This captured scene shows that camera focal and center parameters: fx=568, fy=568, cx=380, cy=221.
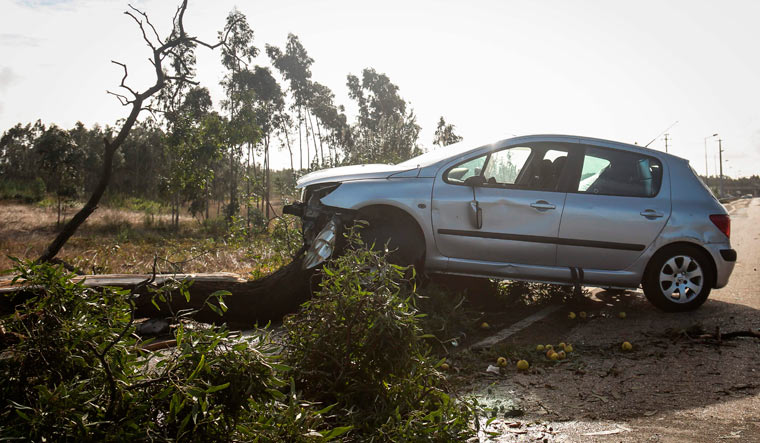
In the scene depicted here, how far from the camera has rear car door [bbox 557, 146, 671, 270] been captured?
621 centimetres

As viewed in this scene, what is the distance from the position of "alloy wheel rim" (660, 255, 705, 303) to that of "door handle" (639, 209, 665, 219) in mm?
508

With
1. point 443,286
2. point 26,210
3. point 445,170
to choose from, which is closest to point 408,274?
point 443,286

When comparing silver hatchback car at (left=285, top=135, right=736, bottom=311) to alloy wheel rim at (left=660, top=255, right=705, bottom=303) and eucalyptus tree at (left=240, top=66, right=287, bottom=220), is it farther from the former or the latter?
eucalyptus tree at (left=240, top=66, right=287, bottom=220)

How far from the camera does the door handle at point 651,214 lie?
20.6 ft

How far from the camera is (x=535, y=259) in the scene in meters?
6.19

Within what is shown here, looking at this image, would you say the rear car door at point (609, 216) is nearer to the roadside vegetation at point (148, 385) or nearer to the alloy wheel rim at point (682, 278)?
the alloy wheel rim at point (682, 278)

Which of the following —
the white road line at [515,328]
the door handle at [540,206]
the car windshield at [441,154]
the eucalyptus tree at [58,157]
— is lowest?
the white road line at [515,328]

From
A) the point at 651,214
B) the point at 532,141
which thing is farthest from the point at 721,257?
the point at 532,141

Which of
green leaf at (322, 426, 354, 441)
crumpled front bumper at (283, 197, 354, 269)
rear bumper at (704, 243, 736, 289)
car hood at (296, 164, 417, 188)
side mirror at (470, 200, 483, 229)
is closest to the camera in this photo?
green leaf at (322, 426, 354, 441)

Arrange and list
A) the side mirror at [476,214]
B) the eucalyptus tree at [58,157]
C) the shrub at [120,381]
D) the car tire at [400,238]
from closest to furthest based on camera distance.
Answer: the shrub at [120,381]
the car tire at [400,238]
the side mirror at [476,214]
the eucalyptus tree at [58,157]

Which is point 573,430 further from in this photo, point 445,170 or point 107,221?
point 107,221

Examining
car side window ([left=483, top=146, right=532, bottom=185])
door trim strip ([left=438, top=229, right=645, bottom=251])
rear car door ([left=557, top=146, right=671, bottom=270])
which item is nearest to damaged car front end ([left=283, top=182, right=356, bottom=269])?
door trim strip ([left=438, top=229, right=645, bottom=251])

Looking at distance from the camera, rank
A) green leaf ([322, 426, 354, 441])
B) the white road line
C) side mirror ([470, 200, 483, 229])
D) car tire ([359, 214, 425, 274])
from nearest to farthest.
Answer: green leaf ([322, 426, 354, 441]) < the white road line < car tire ([359, 214, 425, 274]) < side mirror ([470, 200, 483, 229])

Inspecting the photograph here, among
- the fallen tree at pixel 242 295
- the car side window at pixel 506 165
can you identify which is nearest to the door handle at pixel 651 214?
the car side window at pixel 506 165
